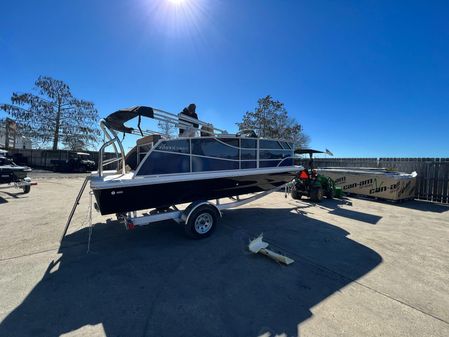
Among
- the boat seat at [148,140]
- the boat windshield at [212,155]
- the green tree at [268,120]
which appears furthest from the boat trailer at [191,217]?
the green tree at [268,120]

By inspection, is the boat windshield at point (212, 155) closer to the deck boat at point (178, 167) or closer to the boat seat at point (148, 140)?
the deck boat at point (178, 167)

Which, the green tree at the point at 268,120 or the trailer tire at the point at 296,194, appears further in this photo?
the green tree at the point at 268,120

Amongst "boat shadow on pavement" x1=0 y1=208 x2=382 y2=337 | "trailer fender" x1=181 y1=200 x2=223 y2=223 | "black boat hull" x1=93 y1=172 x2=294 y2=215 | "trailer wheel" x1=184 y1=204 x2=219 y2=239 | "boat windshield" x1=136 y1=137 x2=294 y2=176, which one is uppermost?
"boat windshield" x1=136 y1=137 x2=294 y2=176

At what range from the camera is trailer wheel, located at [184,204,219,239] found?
4.70 meters

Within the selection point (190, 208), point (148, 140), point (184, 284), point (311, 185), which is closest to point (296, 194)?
point (311, 185)

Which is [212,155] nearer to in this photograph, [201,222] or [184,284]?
[201,222]

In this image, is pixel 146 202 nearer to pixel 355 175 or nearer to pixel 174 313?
pixel 174 313

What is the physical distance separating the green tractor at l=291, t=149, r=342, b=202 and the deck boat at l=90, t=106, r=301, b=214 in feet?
9.73

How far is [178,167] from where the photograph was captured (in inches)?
191

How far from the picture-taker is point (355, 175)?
10.5 metres

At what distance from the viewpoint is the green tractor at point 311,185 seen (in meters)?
8.78

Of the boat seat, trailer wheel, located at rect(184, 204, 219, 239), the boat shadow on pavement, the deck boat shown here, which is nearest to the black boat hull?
the deck boat

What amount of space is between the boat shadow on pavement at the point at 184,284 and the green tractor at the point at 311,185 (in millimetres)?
3751

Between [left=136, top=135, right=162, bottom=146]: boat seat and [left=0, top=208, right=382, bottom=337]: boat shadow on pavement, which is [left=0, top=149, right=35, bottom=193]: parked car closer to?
[left=0, top=208, right=382, bottom=337]: boat shadow on pavement
